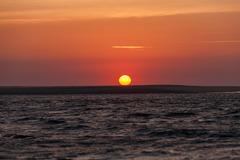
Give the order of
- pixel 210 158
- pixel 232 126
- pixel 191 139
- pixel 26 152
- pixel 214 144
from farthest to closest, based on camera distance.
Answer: pixel 232 126 → pixel 191 139 → pixel 214 144 → pixel 26 152 → pixel 210 158

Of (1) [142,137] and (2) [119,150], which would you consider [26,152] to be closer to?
(2) [119,150]

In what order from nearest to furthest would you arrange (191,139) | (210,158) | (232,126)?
1. (210,158)
2. (191,139)
3. (232,126)

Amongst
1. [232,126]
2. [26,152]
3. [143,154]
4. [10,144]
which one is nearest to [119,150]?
[143,154]

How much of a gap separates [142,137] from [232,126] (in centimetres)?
951

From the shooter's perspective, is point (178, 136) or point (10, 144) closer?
point (10, 144)

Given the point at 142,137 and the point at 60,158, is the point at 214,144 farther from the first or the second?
the point at 60,158

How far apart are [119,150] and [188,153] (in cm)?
338

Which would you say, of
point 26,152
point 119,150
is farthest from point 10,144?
point 119,150

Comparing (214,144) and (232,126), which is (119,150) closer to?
(214,144)

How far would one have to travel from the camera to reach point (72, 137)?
38719mm

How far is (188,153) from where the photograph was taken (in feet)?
99.8

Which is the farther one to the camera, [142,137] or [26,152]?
[142,137]

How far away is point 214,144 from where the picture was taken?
3419 centimetres

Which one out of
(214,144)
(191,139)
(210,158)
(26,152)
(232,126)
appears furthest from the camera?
(232,126)
